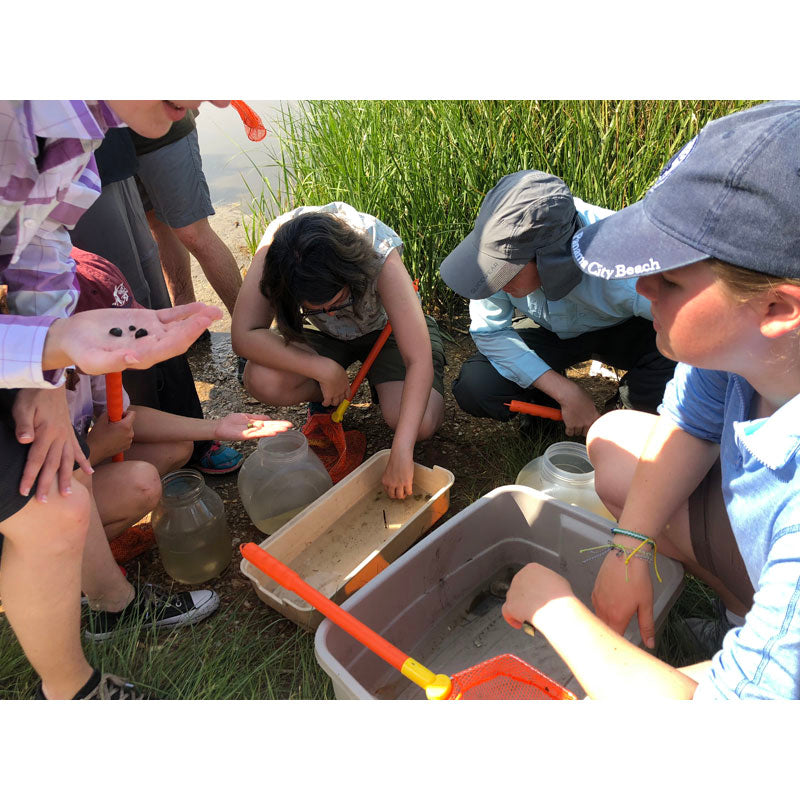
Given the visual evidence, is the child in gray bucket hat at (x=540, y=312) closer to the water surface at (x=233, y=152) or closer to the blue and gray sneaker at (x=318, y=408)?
the blue and gray sneaker at (x=318, y=408)

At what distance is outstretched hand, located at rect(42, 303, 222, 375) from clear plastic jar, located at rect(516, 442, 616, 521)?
110 centimetres

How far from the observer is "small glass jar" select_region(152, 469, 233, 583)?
1.78 meters

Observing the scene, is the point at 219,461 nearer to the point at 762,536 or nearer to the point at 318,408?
the point at 318,408

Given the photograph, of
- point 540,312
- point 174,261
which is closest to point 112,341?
point 540,312

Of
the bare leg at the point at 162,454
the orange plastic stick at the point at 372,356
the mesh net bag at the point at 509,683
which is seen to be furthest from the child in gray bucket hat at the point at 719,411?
the bare leg at the point at 162,454

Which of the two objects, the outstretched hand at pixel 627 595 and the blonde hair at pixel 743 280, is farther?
the outstretched hand at pixel 627 595

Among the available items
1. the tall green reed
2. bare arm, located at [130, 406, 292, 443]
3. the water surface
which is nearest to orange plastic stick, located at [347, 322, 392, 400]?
bare arm, located at [130, 406, 292, 443]

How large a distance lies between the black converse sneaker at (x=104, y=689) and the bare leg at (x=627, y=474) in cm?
118

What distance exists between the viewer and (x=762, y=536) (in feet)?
3.47

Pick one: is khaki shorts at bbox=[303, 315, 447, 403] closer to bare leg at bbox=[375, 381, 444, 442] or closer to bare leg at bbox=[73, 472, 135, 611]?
bare leg at bbox=[375, 381, 444, 442]

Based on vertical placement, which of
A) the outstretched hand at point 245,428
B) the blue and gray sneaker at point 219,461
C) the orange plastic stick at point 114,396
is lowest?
the blue and gray sneaker at point 219,461

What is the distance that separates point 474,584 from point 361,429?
89cm

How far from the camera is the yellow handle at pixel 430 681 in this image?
1142 mm

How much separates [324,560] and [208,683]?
0.49m
